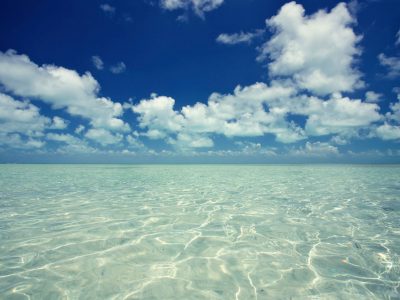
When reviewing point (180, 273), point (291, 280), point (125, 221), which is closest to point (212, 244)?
point (180, 273)

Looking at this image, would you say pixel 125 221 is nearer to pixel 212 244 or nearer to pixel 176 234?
pixel 176 234

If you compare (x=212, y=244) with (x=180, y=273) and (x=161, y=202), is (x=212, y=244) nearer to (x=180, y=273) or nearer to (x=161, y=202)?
(x=180, y=273)

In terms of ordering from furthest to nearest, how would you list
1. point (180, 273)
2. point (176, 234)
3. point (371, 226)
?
point (371, 226) → point (176, 234) → point (180, 273)

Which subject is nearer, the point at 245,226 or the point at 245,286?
the point at 245,286

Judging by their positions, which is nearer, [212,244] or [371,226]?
[212,244]

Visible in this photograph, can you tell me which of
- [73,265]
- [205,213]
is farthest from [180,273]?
[205,213]

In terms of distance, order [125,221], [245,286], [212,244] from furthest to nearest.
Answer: [125,221] < [212,244] < [245,286]

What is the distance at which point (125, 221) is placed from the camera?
27.1 feet

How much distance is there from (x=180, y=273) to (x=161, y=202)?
7348 mm

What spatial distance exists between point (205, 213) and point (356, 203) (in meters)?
7.00

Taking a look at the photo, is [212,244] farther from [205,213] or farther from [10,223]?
[10,223]

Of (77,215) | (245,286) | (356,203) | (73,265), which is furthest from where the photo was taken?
(356,203)

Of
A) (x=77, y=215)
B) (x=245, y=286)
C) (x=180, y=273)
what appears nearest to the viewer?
(x=245, y=286)

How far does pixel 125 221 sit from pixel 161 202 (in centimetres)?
361
